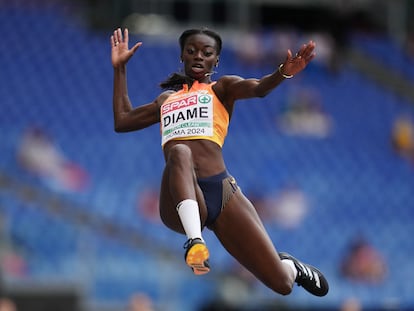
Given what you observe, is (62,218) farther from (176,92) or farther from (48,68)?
(176,92)

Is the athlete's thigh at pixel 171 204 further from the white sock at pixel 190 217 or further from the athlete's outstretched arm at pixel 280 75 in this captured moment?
the athlete's outstretched arm at pixel 280 75

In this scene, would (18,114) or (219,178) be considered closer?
(219,178)

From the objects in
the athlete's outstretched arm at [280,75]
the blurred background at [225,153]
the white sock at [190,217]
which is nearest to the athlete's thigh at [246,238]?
the white sock at [190,217]

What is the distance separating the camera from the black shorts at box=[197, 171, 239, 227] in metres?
6.09

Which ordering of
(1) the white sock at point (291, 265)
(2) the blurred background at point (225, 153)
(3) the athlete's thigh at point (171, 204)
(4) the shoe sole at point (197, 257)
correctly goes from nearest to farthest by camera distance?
1. (4) the shoe sole at point (197, 257)
2. (3) the athlete's thigh at point (171, 204)
3. (1) the white sock at point (291, 265)
4. (2) the blurred background at point (225, 153)

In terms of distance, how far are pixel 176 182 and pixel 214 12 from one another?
589 inches

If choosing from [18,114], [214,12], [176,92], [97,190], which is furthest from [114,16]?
[176,92]

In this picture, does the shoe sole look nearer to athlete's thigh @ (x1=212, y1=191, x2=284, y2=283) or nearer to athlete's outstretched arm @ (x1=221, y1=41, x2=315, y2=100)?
athlete's thigh @ (x1=212, y1=191, x2=284, y2=283)

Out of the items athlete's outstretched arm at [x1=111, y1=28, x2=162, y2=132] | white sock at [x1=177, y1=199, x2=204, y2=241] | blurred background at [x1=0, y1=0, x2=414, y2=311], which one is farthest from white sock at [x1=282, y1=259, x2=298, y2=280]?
blurred background at [x1=0, y1=0, x2=414, y2=311]

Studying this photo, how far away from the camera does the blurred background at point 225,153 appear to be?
1191cm

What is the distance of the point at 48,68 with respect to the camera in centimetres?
1662

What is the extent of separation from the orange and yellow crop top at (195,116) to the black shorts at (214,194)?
29 centimetres

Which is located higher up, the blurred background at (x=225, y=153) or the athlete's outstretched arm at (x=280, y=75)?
the blurred background at (x=225, y=153)

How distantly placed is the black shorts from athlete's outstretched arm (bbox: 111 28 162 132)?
671 millimetres
